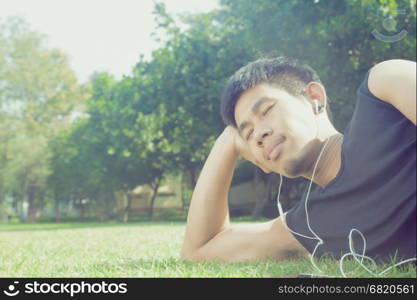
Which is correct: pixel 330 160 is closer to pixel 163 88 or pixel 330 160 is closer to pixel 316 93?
pixel 316 93

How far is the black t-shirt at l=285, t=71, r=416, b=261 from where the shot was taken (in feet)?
8.12

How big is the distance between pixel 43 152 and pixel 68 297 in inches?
1452

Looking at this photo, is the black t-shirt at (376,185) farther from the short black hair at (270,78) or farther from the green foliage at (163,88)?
the green foliage at (163,88)

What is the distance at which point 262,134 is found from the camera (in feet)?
9.55

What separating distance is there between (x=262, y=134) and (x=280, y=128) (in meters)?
0.11

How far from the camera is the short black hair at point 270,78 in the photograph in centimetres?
315

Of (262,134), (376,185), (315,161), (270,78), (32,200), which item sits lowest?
(32,200)

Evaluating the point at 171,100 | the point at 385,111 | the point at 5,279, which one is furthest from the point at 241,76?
the point at 171,100

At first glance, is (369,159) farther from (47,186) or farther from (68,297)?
(47,186)

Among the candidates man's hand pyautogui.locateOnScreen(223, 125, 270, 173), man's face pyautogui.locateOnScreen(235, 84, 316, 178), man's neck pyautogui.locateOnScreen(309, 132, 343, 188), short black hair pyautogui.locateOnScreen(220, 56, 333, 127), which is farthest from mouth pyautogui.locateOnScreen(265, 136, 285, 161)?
man's hand pyautogui.locateOnScreen(223, 125, 270, 173)

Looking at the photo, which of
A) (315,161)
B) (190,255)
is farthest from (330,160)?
(190,255)

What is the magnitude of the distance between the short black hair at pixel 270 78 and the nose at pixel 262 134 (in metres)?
0.35

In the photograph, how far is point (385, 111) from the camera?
99.0 inches

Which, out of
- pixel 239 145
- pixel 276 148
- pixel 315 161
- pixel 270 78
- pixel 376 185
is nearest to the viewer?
pixel 376 185
